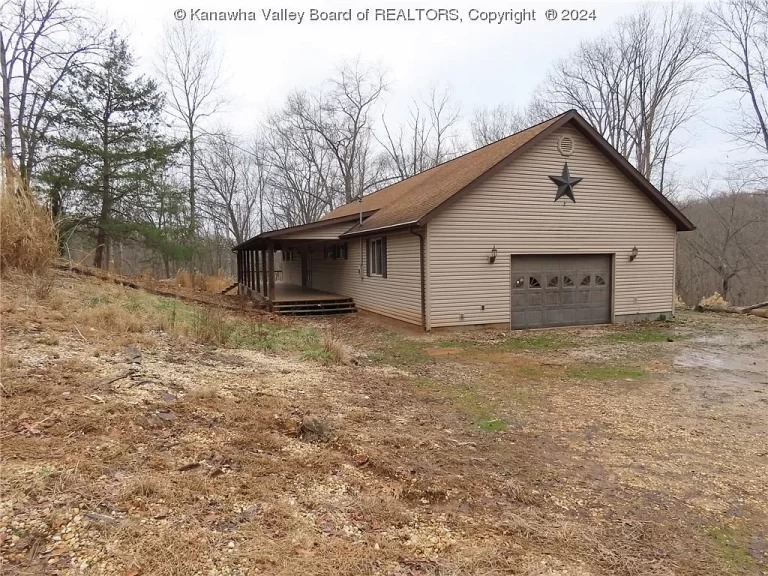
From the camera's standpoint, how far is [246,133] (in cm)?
3784

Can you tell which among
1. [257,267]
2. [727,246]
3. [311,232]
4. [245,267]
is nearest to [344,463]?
[311,232]

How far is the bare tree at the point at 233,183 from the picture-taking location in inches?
1361

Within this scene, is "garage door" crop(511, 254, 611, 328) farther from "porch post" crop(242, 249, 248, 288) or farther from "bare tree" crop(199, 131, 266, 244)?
"bare tree" crop(199, 131, 266, 244)

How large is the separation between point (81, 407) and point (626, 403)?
19.7 feet

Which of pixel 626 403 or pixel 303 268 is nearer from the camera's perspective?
pixel 626 403

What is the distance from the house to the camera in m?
12.0

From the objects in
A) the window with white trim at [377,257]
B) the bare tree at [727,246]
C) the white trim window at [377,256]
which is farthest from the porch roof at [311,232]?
the bare tree at [727,246]

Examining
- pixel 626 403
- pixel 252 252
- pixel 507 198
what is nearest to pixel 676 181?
pixel 507 198

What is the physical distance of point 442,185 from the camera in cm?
1390

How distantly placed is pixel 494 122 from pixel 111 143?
2492 cm

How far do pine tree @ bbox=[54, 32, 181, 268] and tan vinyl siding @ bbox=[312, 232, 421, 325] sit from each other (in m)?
8.60

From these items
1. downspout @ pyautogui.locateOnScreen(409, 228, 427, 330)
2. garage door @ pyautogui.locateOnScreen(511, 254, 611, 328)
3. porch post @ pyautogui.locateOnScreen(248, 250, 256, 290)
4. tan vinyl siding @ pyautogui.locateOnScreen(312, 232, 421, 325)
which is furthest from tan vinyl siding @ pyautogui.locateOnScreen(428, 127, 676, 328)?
porch post @ pyautogui.locateOnScreen(248, 250, 256, 290)

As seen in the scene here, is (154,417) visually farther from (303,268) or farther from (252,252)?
(303,268)

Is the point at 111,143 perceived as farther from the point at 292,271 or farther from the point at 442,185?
the point at 442,185
